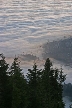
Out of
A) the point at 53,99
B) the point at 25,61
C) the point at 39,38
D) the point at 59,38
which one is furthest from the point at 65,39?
the point at 53,99

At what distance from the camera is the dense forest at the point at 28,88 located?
3366 centimetres

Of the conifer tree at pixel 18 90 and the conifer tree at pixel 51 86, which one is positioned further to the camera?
the conifer tree at pixel 51 86

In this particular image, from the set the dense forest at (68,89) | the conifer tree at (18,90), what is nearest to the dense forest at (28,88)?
the conifer tree at (18,90)

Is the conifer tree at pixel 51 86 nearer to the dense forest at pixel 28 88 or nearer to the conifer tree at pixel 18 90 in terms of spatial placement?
the dense forest at pixel 28 88

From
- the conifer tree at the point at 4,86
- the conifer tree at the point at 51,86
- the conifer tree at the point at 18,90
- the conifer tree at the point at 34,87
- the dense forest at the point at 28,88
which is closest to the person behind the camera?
the conifer tree at the point at 18,90

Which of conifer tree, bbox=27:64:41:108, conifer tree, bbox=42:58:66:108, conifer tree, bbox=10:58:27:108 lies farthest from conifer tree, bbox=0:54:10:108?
conifer tree, bbox=42:58:66:108

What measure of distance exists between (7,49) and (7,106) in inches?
5039

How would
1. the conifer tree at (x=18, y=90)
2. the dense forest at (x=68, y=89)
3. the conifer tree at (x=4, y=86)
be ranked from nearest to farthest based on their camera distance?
the conifer tree at (x=18, y=90)
the conifer tree at (x=4, y=86)
the dense forest at (x=68, y=89)

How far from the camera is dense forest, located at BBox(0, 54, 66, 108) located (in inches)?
1325

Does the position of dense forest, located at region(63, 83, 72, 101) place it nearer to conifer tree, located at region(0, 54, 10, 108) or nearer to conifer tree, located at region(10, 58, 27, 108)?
conifer tree, located at region(10, 58, 27, 108)

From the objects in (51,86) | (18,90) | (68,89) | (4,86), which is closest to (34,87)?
(51,86)

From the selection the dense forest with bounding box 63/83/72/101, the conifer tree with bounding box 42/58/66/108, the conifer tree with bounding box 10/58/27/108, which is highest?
the dense forest with bounding box 63/83/72/101

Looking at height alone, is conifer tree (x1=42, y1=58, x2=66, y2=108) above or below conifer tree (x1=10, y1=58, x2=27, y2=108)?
above

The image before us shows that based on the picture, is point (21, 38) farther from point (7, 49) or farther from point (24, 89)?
point (24, 89)
